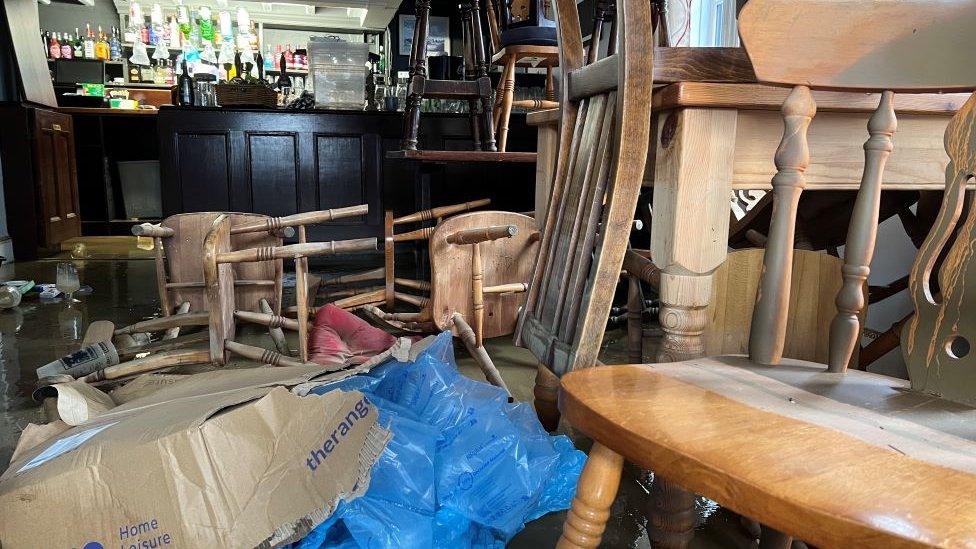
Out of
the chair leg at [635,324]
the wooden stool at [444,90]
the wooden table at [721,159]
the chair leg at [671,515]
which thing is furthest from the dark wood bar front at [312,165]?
the chair leg at [671,515]

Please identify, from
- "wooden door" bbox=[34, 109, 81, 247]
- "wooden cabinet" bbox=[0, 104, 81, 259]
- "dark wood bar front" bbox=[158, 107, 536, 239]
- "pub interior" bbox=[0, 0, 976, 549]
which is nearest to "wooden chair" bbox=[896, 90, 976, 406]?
"pub interior" bbox=[0, 0, 976, 549]

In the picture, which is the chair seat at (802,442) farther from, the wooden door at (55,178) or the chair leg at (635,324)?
the wooden door at (55,178)

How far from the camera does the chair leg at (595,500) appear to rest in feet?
2.45

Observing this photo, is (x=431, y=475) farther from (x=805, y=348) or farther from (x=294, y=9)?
(x=294, y=9)

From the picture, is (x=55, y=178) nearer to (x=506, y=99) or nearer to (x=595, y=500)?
(x=506, y=99)

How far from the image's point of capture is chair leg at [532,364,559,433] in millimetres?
1597

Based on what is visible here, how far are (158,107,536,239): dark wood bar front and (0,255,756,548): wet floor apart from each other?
752 millimetres

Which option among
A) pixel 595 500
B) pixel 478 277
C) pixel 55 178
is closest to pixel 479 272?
pixel 478 277

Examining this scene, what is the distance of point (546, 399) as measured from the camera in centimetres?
162

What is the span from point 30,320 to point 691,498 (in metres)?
3.13

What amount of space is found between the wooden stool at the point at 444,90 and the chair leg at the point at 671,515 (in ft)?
7.58

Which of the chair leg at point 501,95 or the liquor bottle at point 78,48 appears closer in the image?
the chair leg at point 501,95

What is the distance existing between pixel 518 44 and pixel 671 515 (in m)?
2.70

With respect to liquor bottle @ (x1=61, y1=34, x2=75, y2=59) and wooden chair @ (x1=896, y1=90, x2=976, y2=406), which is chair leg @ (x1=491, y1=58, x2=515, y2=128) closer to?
wooden chair @ (x1=896, y1=90, x2=976, y2=406)
